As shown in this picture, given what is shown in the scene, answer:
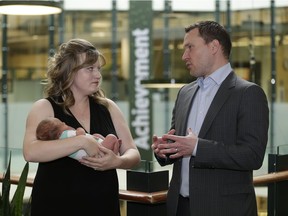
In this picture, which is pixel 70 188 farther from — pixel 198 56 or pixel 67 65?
pixel 198 56

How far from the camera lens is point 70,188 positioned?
115 inches

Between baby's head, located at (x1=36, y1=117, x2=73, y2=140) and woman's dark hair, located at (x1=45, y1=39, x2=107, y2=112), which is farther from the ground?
woman's dark hair, located at (x1=45, y1=39, x2=107, y2=112)

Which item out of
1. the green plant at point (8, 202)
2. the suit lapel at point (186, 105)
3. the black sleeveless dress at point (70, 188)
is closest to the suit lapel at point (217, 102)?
the suit lapel at point (186, 105)

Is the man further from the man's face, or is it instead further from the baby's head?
the baby's head

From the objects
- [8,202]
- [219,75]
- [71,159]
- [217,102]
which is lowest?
[8,202]

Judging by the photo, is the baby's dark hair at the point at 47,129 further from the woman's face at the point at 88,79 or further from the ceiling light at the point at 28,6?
the ceiling light at the point at 28,6

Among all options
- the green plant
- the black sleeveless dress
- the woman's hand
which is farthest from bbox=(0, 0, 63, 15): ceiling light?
the woman's hand

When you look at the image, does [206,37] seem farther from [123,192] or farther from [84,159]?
[123,192]


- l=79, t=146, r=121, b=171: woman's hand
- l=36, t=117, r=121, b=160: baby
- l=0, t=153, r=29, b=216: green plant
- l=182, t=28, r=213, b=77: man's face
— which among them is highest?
l=182, t=28, r=213, b=77: man's face

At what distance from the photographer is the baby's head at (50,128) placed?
280 cm

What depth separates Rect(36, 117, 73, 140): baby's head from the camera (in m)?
2.80

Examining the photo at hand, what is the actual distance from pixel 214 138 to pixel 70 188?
0.64 m

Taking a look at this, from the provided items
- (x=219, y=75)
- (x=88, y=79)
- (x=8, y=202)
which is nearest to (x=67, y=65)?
(x=88, y=79)

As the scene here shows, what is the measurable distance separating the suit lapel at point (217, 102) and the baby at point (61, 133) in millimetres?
365
